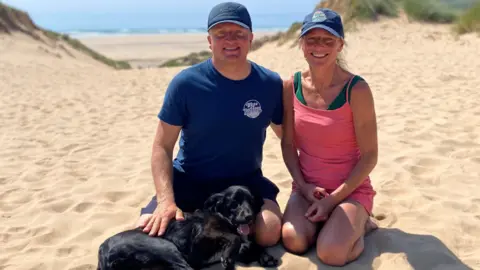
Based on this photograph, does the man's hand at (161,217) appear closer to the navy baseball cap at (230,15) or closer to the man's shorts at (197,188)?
the man's shorts at (197,188)

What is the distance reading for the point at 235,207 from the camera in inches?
105

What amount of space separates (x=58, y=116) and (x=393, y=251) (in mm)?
5653

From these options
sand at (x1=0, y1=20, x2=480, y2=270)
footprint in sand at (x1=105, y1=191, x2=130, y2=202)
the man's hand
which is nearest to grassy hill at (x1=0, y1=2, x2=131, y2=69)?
sand at (x1=0, y1=20, x2=480, y2=270)

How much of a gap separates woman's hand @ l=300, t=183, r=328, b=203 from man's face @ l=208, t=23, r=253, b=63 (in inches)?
35.0

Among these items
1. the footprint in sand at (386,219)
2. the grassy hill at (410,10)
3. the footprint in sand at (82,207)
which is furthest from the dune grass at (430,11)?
the footprint in sand at (82,207)

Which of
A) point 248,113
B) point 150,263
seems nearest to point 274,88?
point 248,113

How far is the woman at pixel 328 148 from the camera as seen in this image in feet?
9.29

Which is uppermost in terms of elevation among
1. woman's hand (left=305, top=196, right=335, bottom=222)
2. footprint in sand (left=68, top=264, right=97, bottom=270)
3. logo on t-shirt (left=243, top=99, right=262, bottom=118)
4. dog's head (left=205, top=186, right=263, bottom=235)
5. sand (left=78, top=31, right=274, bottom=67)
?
logo on t-shirt (left=243, top=99, right=262, bottom=118)

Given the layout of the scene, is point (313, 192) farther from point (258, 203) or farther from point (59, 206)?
point (59, 206)

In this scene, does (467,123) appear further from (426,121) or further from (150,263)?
(150,263)

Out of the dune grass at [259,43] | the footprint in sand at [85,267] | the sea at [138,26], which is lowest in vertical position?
the sea at [138,26]

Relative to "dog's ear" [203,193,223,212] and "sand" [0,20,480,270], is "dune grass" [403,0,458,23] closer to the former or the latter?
"sand" [0,20,480,270]

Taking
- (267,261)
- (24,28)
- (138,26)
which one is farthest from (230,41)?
(138,26)

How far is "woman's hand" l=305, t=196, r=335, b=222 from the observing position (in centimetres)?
292
